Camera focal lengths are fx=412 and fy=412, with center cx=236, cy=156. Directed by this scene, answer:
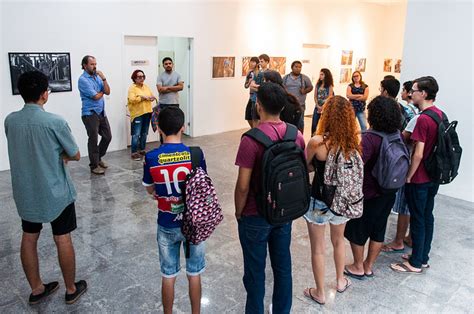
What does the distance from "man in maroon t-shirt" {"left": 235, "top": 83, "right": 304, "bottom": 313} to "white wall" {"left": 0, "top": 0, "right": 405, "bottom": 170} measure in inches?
217

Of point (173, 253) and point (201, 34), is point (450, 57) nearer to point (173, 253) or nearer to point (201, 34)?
point (173, 253)

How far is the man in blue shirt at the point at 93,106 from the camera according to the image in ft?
20.6

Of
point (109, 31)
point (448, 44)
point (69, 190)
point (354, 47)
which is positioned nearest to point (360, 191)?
point (69, 190)

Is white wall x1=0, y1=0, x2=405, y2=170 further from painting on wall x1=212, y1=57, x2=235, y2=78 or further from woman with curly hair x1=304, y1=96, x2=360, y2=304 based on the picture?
woman with curly hair x1=304, y1=96, x2=360, y2=304

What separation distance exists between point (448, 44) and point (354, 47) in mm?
8089

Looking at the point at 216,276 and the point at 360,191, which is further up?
the point at 360,191

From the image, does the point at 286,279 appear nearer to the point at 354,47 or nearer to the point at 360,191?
the point at 360,191

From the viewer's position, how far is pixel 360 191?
3066mm

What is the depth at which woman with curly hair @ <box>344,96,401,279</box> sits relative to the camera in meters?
3.19

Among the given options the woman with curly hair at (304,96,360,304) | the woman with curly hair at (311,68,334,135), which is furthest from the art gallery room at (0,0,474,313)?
the woman with curly hair at (311,68,334,135)

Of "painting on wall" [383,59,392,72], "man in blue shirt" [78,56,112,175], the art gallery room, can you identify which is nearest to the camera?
the art gallery room

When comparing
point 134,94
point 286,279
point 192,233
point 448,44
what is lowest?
point 286,279

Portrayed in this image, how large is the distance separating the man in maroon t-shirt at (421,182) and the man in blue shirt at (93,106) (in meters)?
4.60

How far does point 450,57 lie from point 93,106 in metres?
5.32
